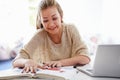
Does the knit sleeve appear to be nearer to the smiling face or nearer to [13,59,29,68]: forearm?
the smiling face

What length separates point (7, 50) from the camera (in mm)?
2133

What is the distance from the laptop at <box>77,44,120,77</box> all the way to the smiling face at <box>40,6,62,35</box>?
18.4 inches

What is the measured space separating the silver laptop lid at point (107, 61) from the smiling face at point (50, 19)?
0.47 meters

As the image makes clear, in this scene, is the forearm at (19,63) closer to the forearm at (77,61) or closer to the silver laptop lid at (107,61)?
the forearm at (77,61)

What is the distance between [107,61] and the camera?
0.88 m

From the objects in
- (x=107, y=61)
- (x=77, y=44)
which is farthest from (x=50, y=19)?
(x=107, y=61)

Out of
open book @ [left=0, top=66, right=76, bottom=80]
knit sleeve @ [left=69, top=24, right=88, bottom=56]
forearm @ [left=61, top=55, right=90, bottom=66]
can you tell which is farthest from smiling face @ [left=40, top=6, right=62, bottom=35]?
open book @ [left=0, top=66, right=76, bottom=80]

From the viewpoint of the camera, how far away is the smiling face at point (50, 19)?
1.27m

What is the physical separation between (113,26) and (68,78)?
1.64m

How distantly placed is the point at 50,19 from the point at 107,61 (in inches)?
20.1

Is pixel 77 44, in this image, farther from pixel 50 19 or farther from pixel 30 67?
pixel 30 67

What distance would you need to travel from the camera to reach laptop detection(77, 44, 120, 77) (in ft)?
2.83

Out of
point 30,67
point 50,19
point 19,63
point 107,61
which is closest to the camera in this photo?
point 107,61

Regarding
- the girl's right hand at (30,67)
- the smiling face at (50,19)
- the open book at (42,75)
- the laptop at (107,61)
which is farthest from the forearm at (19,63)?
the laptop at (107,61)
